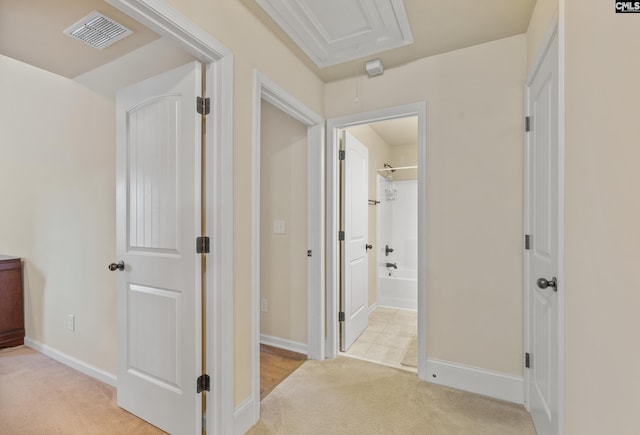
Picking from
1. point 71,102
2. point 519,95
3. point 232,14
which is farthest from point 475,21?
point 71,102

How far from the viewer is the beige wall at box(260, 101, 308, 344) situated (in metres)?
2.64

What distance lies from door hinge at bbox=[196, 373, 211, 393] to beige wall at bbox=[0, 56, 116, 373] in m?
0.99

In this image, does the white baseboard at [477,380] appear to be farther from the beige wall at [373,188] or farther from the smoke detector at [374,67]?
the smoke detector at [374,67]

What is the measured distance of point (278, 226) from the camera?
2.78m

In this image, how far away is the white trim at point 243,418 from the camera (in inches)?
61.7

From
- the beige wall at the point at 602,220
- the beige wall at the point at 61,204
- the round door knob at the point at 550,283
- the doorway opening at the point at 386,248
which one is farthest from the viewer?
the doorway opening at the point at 386,248

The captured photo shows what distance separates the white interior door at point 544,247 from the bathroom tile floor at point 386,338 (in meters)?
0.94

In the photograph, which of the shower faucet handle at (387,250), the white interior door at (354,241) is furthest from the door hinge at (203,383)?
the shower faucet handle at (387,250)

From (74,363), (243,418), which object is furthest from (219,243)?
(74,363)

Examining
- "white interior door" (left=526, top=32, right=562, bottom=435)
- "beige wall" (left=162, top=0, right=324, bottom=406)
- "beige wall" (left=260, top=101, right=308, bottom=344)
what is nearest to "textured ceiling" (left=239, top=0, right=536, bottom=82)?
"beige wall" (left=162, top=0, right=324, bottom=406)

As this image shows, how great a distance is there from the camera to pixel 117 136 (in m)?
1.84

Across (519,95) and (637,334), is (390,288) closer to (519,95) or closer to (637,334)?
(519,95)

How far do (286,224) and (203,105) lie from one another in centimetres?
141

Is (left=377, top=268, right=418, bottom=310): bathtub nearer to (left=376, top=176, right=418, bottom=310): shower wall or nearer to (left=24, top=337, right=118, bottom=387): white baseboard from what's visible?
(left=376, top=176, right=418, bottom=310): shower wall
